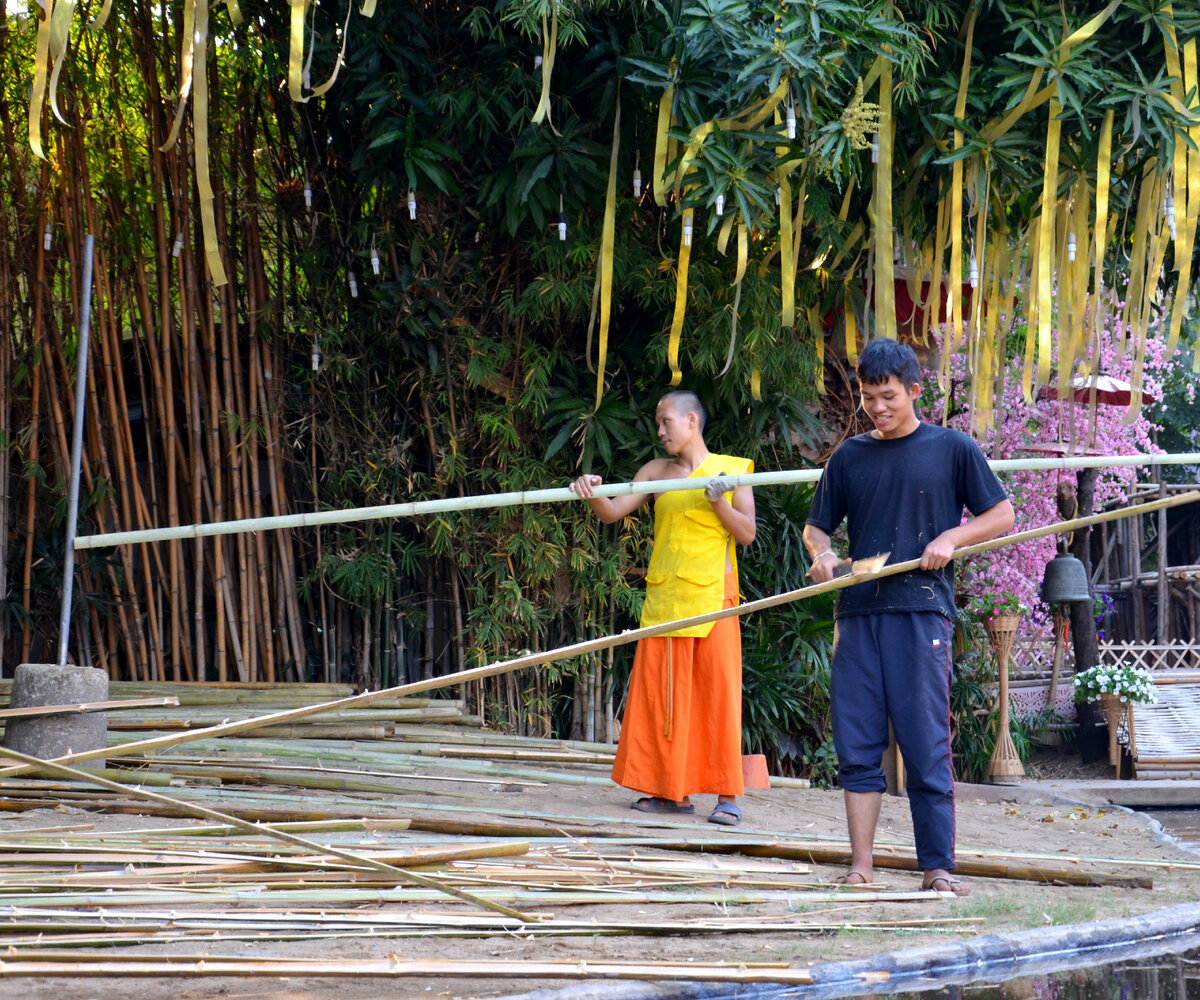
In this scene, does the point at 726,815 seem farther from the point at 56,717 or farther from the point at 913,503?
the point at 56,717

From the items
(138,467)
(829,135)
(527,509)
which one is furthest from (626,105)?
(138,467)

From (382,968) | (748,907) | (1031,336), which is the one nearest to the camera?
(382,968)

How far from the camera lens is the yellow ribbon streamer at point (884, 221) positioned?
374cm

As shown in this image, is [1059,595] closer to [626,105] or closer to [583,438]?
[583,438]

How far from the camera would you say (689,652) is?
392cm

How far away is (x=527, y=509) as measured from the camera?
477cm

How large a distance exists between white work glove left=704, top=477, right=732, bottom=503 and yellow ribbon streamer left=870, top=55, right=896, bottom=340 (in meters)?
0.68

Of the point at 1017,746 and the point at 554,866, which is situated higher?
the point at 554,866

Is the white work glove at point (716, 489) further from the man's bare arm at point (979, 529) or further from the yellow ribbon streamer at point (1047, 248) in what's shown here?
the yellow ribbon streamer at point (1047, 248)

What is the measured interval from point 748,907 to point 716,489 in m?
1.17

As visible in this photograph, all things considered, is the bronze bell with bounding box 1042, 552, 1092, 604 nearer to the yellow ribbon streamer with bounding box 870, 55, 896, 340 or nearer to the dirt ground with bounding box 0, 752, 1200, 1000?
the dirt ground with bounding box 0, 752, 1200, 1000

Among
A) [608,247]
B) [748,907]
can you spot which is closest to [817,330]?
[608,247]

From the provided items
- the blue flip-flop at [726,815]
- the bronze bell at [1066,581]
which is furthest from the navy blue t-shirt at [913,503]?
the bronze bell at [1066,581]

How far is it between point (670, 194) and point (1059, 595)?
304 cm
